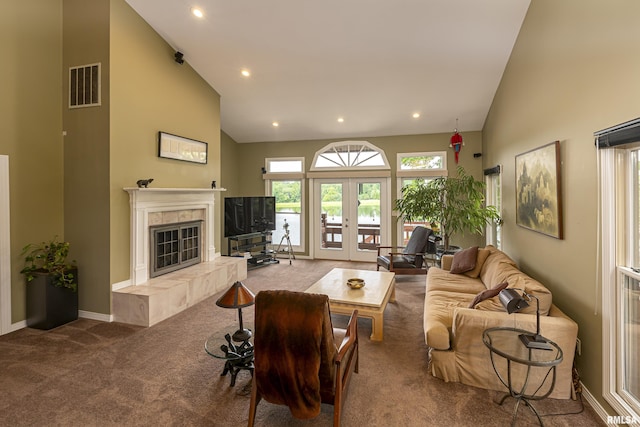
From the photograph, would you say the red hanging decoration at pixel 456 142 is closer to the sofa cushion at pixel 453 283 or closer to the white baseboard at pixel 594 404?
the sofa cushion at pixel 453 283

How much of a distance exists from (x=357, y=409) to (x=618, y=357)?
1712 millimetres

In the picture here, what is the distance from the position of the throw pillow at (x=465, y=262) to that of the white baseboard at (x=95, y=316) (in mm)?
4362

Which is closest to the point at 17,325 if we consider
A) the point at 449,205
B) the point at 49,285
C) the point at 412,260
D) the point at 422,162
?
the point at 49,285

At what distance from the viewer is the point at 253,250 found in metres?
7.46

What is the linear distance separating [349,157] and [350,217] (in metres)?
1.34

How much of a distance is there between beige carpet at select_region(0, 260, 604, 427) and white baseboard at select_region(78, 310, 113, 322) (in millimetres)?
157

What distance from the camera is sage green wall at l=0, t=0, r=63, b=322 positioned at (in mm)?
3391

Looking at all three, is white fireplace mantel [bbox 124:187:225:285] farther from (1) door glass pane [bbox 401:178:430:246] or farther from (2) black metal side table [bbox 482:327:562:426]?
(1) door glass pane [bbox 401:178:430:246]

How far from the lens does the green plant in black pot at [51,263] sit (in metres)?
3.56

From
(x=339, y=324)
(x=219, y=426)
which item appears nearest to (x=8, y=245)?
(x=219, y=426)

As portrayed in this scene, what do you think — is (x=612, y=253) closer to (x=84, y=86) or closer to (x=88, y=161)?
(x=88, y=161)

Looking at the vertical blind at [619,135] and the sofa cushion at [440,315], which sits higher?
the vertical blind at [619,135]

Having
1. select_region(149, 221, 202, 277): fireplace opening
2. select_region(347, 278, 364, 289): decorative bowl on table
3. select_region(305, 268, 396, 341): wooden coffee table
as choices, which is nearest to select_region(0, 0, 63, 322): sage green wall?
select_region(149, 221, 202, 277): fireplace opening

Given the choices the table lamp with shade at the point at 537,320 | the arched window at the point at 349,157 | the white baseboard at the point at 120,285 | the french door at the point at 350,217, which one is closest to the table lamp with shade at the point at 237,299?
the table lamp with shade at the point at 537,320
